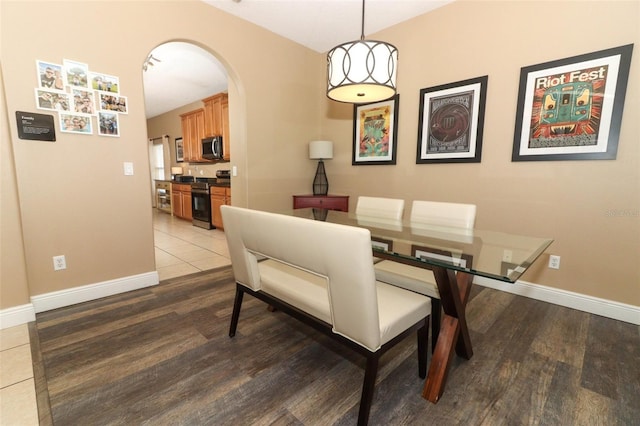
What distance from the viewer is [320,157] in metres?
3.65

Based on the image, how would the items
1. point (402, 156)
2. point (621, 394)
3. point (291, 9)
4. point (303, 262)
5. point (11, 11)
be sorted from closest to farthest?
point (303, 262), point (621, 394), point (11, 11), point (291, 9), point (402, 156)

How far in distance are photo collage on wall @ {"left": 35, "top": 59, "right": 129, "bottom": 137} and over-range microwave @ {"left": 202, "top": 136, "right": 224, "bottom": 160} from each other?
3043 millimetres

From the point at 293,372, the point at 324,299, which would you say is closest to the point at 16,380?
the point at 293,372

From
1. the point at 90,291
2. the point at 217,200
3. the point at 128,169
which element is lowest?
the point at 90,291

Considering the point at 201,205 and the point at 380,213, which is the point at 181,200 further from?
the point at 380,213

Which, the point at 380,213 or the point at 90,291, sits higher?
the point at 380,213

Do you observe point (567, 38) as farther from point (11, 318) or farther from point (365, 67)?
point (11, 318)

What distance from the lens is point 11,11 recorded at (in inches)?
72.8

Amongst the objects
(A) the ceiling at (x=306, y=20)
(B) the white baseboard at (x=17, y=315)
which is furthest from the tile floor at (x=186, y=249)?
(A) the ceiling at (x=306, y=20)

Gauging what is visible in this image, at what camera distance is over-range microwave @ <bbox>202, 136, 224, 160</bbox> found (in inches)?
211

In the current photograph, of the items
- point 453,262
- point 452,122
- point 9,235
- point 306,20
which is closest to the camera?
point 453,262

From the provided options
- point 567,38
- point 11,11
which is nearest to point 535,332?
point 567,38

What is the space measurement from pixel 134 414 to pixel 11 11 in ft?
8.50

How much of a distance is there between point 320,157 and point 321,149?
102 millimetres
